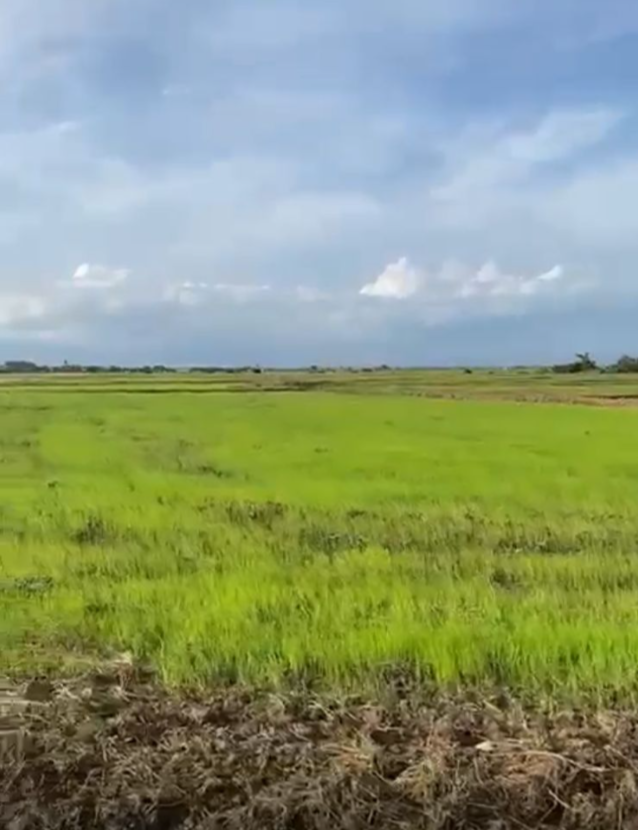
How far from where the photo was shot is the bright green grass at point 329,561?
5.59 m

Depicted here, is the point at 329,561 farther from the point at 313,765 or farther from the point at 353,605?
the point at 313,765

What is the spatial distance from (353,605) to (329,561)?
197 cm

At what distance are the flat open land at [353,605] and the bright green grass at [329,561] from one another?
27mm

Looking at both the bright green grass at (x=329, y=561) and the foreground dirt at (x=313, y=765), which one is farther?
the bright green grass at (x=329, y=561)

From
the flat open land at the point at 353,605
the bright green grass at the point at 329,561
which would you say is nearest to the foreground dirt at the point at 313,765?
the flat open land at the point at 353,605

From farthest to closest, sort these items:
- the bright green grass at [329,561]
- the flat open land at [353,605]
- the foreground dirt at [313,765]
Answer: the bright green grass at [329,561] < the flat open land at [353,605] < the foreground dirt at [313,765]

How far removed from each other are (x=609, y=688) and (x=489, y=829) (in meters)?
1.49

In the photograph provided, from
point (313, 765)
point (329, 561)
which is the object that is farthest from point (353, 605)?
point (313, 765)

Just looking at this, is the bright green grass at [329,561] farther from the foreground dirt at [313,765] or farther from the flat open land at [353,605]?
the foreground dirt at [313,765]

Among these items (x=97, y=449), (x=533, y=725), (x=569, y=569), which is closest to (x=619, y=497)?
(x=569, y=569)

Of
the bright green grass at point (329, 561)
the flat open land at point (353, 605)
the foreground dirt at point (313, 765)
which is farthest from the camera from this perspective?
the bright green grass at point (329, 561)

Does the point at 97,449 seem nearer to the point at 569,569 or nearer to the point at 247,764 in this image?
the point at 569,569

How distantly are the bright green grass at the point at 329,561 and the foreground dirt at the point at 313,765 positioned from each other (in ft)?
1.83

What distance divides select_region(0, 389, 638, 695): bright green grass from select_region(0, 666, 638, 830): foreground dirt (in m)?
0.56
